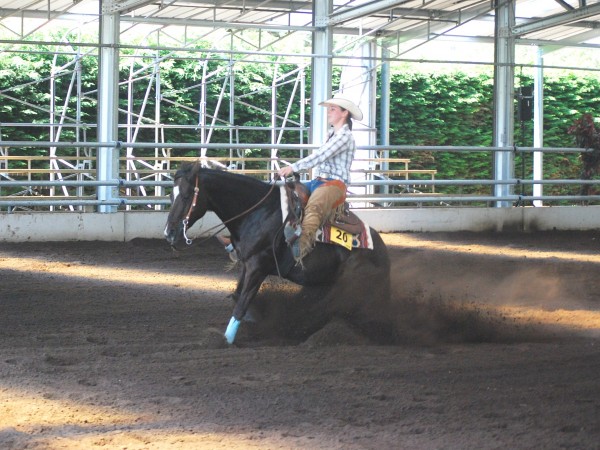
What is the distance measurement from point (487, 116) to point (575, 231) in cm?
1136

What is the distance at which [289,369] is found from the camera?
6.05 m

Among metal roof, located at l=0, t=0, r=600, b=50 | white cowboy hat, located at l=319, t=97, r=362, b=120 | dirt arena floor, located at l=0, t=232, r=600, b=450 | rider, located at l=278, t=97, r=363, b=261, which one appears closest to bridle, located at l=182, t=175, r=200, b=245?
rider, located at l=278, t=97, r=363, b=261

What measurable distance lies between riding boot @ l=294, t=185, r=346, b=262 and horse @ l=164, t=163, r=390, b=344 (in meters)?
0.15

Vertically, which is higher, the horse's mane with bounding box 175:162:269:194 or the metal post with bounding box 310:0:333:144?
the metal post with bounding box 310:0:333:144

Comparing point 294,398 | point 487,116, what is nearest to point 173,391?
point 294,398

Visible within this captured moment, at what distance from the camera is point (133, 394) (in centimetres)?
537

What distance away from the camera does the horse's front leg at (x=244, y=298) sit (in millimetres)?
6844

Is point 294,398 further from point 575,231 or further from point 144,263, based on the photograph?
point 575,231

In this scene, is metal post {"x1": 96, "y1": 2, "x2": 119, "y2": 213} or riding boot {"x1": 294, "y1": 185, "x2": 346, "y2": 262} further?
metal post {"x1": 96, "y1": 2, "x2": 119, "y2": 213}

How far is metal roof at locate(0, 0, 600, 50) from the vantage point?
18.6 meters

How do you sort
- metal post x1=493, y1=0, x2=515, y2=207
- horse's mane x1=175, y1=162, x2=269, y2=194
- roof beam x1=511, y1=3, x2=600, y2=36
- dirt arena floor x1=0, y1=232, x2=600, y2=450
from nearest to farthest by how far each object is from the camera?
dirt arena floor x1=0, y1=232, x2=600, y2=450 → horse's mane x1=175, y1=162, x2=269, y2=194 → metal post x1=493, y1=0, x2=515, y2=207 → roof beam x1=511, y1=3, x2=600, y2=36

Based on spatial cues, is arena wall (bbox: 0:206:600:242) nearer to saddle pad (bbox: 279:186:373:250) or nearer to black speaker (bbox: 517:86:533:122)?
black speaker (bbox: 517:86:533:122)

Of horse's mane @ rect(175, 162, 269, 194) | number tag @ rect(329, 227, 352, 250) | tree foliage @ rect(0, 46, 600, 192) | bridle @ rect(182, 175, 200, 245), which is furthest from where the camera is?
tree foliage @ rect(0, 46, 600, 192)

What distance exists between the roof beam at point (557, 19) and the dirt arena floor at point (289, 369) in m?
9.10
